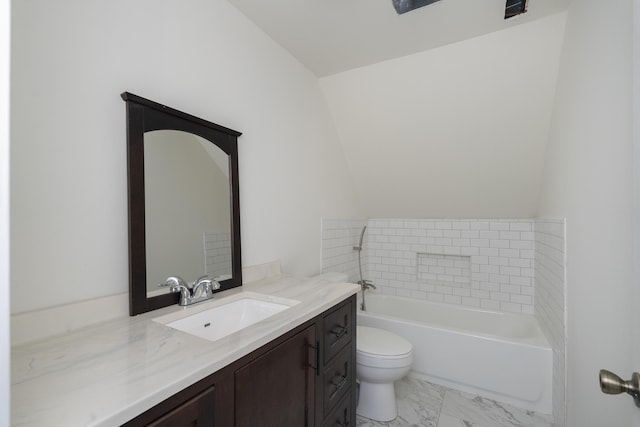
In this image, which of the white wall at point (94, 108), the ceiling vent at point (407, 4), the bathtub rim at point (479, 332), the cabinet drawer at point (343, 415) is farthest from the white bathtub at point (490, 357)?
the ceiling vent at point (407, 4)

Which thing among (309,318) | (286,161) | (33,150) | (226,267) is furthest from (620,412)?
(33,150)

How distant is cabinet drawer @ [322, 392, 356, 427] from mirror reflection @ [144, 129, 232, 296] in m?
0.83

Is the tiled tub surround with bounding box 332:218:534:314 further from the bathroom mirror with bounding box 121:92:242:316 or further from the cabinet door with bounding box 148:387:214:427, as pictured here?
the cabinet door with bounding box 148:387:214:427

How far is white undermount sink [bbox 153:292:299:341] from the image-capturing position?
1156 millimetres

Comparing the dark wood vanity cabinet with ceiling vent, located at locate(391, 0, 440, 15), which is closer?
the dark wood vanity cabinet

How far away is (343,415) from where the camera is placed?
1.47 meters

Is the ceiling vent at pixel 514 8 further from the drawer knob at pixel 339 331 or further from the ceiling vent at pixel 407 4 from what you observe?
the drawer knob at pixel 339 331

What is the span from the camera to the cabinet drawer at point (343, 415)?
53.0 inches

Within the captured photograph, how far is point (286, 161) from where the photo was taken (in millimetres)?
2049

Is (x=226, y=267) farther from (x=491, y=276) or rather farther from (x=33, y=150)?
(x=491, y=276)

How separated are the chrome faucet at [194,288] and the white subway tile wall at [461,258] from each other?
232cm

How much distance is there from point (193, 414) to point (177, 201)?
0.88 meters

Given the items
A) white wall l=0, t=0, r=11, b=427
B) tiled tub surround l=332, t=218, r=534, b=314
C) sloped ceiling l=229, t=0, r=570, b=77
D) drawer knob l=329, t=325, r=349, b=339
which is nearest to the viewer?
white wall l=0, t=0, r=11, b=427

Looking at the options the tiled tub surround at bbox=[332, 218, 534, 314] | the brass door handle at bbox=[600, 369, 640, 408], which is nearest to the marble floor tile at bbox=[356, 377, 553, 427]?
the tiled tub surround at bbox=[332, 218, 534, 314]
